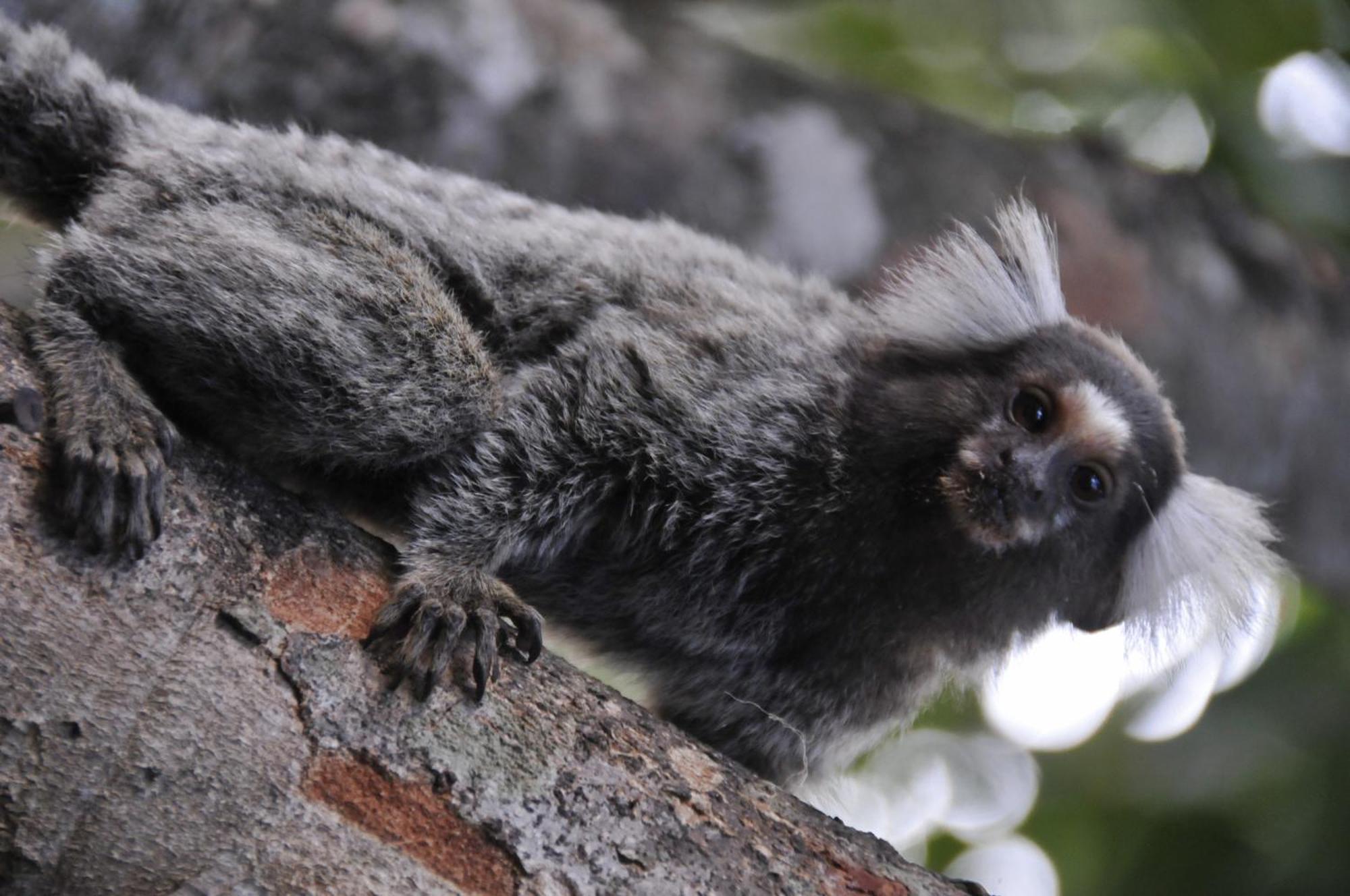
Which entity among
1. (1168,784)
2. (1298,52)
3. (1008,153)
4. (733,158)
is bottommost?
(1168,784)

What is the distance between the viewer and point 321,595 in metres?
1.77

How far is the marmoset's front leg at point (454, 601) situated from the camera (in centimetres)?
175

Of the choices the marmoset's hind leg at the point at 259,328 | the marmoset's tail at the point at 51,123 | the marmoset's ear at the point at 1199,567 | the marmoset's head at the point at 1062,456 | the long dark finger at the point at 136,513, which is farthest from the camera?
the marmoset's ear at the point at 1199,567

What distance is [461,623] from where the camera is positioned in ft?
5.98

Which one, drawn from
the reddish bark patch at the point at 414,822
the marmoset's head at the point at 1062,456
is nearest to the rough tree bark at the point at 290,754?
the reddish bark patch at the point at 414,822

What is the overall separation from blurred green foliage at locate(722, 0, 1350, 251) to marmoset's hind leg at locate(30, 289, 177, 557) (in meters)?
2.72

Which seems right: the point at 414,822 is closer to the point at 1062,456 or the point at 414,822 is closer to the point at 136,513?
the point at 136,513

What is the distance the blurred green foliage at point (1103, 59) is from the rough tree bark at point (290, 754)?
2.82 meters

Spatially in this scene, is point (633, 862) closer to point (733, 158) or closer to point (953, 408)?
point (953, 408)

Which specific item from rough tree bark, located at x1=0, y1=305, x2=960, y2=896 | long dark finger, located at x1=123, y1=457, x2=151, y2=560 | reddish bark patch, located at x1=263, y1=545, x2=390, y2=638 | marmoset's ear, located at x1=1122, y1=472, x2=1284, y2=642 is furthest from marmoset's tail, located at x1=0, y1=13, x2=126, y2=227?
marmoset's ear, located at x1=1122, y1=472, x2=1284, y2=642

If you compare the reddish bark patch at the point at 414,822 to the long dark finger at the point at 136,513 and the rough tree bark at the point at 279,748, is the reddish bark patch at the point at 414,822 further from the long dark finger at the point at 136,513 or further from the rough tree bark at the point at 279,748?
the long dark finger at the point at 136,513

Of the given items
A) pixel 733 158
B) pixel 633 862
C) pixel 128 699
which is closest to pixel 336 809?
pixel 128 699

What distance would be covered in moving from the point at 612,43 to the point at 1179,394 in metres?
1.97

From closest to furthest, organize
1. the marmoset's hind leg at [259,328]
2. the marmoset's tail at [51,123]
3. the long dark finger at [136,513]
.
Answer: the long dark finger at [136,513] < the marmoset's hind leg at [259,328] < the marmoset's tail at [51,123]
